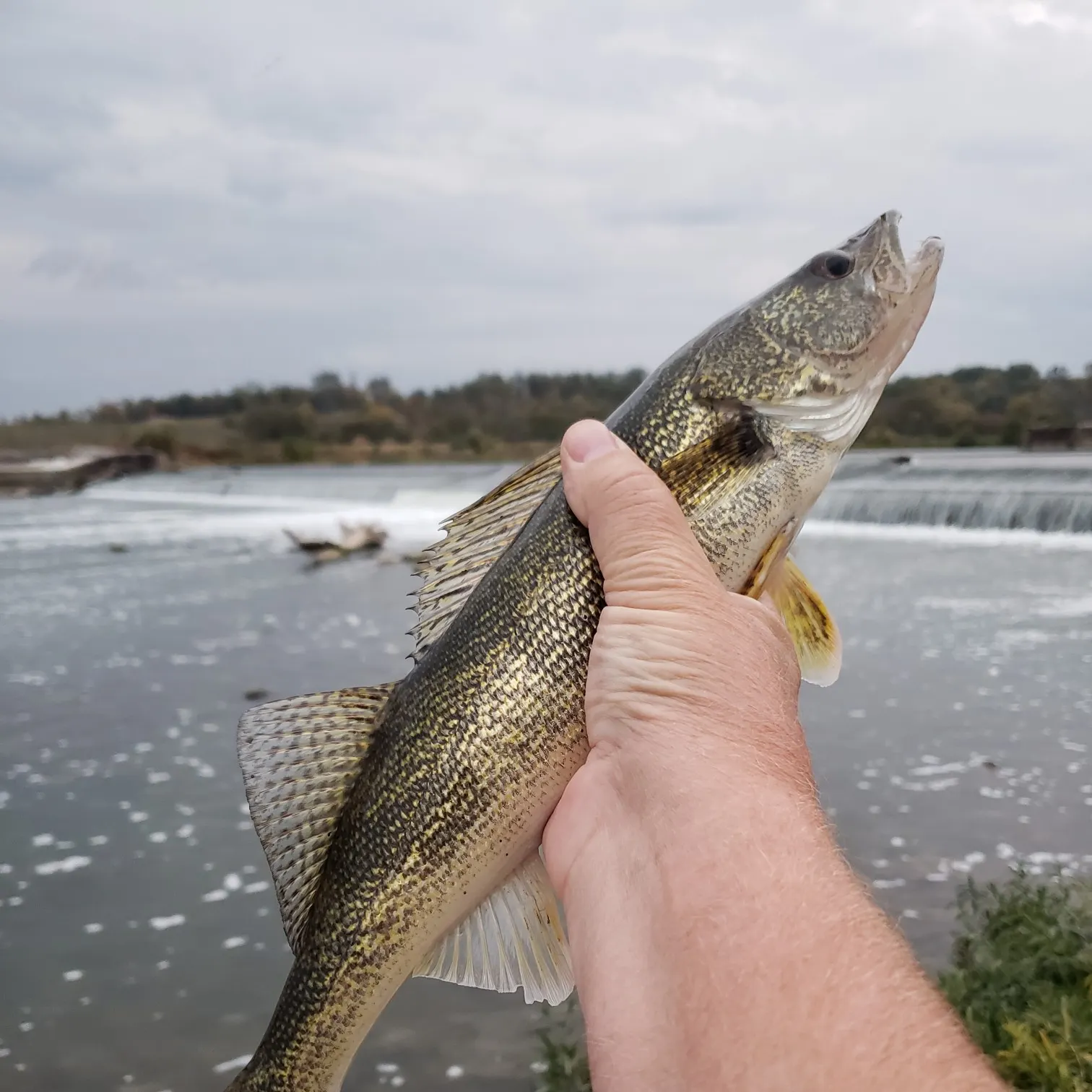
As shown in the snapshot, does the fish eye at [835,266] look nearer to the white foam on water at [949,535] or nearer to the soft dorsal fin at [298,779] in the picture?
the soft dorsal fin at [298,779]

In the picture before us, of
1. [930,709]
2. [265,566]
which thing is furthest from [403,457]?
[930,709]

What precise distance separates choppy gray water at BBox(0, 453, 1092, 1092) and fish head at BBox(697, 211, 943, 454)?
379 cm

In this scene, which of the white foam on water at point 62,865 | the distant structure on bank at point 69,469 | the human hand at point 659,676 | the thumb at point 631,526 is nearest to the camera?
the human hand at point 659,676

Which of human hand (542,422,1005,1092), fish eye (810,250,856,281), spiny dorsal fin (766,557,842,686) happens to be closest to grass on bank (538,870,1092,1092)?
spiny dorsal fin (766,557,842,686)

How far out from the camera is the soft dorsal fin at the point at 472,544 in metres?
2.89

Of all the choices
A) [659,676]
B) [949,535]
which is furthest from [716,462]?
[949,535]

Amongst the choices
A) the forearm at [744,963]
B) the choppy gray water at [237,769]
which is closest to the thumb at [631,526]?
the forearm at [744,963]

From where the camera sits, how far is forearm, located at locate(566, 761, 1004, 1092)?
1.66 metres

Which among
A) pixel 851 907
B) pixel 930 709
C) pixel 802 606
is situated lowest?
pixel 930 709

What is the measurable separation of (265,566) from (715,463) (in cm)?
2010

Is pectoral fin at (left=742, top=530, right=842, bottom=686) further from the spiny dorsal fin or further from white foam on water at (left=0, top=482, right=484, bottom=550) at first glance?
white foam on water at (left=0, top=482, right=484, bottom=550)

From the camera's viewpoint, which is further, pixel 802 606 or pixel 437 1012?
pixel 437 1012

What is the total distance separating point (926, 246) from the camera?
2881 millimetres

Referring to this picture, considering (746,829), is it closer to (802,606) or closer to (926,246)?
(802,606)
